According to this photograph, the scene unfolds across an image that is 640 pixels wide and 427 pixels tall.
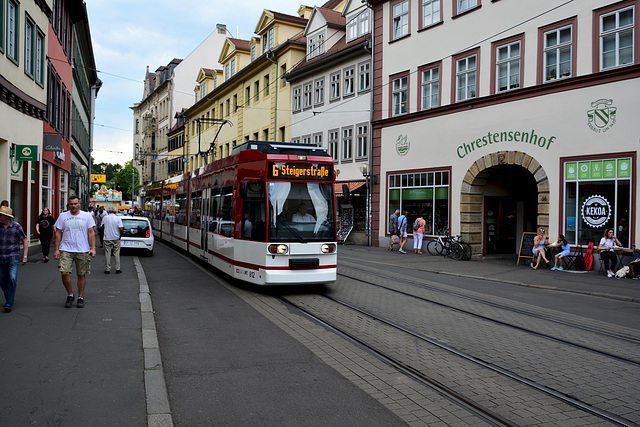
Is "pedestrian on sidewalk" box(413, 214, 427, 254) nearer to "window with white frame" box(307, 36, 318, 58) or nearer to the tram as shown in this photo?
the tram

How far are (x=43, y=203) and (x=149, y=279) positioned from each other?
11.3 metres

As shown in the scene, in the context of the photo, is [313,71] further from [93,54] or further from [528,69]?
[93,54]

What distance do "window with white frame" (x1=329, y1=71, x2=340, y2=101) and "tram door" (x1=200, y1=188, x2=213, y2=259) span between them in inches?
635

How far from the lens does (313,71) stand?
32.6 m

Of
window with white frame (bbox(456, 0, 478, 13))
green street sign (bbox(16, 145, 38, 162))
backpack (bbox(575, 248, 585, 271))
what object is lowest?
backpack (bbox(575, 248, 585, 271))

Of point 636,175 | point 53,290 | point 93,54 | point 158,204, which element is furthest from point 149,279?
point 93,54

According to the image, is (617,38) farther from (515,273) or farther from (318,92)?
(318,92)

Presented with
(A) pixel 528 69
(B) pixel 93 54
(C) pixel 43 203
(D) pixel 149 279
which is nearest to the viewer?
(D) pixel 149 279

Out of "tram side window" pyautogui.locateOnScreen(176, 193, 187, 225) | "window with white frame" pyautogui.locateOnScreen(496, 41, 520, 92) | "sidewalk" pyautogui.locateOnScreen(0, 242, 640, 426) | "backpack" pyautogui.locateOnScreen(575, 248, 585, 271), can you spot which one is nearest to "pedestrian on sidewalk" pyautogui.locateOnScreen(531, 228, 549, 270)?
"backpack" pyautogui.locateOnScreen(575, 248, 585, 271)

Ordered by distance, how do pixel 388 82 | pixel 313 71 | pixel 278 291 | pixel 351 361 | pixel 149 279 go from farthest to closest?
pixel 313 71 → pixel 388 82 → pixel 149 279 → pixel 278 291 → pixel 351 361

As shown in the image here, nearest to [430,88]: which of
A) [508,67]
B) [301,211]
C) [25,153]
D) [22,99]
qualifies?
[508,67]

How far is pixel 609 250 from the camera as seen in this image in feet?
51.4

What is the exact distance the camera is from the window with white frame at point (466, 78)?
69.8 feet

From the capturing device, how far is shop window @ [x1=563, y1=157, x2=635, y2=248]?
16.1 meters
